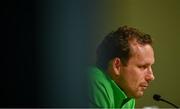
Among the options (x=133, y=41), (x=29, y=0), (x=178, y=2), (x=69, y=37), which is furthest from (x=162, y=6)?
(x=29, y=0)

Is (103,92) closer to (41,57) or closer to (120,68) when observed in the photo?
(120,68)

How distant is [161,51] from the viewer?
1.13 m

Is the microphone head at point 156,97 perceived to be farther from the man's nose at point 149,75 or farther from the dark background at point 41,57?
the dark background at point 41,57

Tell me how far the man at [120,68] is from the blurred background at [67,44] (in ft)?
0.12

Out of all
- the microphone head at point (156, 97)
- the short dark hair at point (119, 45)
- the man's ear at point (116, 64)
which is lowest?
the microphone head at point (156, 97)

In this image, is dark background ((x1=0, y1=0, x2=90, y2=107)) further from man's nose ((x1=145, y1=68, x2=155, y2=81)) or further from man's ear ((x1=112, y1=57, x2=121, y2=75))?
man's nose ((x1=145, y1=68, x2=155, y2=81))

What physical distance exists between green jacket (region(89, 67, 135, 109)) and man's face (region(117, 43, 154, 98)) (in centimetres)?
4

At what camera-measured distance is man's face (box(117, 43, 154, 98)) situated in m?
0.98

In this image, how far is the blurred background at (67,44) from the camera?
2.74ft

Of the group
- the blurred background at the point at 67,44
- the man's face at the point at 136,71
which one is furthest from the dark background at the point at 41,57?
the man's face at the point at 136,71

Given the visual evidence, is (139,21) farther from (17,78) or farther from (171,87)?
(17,78)

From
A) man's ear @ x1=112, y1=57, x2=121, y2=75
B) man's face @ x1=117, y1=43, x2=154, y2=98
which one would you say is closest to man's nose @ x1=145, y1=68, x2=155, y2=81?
man's face @ x1=117, y1=43, x2=154, y2=98

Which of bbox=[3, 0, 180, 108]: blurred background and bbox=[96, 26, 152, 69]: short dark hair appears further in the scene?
bbox=[96, 26, 152, 69]: short dark hair

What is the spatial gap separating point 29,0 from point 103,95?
13.1 inches
